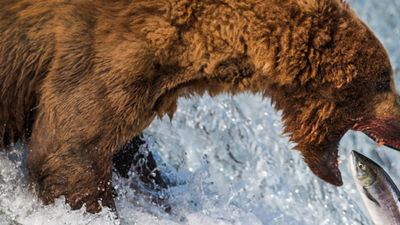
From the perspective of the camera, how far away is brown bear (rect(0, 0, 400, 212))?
7.88 ft

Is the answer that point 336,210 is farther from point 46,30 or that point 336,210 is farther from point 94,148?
point 46,30

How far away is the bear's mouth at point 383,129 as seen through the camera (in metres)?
2.71

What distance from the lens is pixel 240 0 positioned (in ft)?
7.99

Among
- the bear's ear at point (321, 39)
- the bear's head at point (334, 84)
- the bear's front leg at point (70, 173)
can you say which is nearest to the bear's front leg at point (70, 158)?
the bear's front leg at point (70, 173)

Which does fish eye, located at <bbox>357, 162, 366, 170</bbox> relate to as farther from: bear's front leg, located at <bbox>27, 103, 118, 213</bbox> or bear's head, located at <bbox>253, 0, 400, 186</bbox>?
bear's front leg, located at <bbox>27, 103, 118, 213</bbox>

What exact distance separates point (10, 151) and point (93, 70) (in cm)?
82

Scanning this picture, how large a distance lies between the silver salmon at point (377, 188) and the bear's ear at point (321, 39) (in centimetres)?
79

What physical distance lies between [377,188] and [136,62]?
1.57 m

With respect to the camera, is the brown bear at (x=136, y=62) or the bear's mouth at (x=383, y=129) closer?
the brown bear at (x=136, y=62)

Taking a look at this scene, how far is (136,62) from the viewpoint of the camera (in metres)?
2.40

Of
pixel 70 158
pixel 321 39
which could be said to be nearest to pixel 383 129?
pixel 321 39

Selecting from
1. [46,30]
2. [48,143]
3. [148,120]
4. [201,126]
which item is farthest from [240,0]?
[201,126]

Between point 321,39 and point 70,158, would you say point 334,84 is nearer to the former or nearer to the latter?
point 321,39

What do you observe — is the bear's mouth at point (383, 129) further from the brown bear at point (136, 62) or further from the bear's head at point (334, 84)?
the brown bear at point (136, 62)
